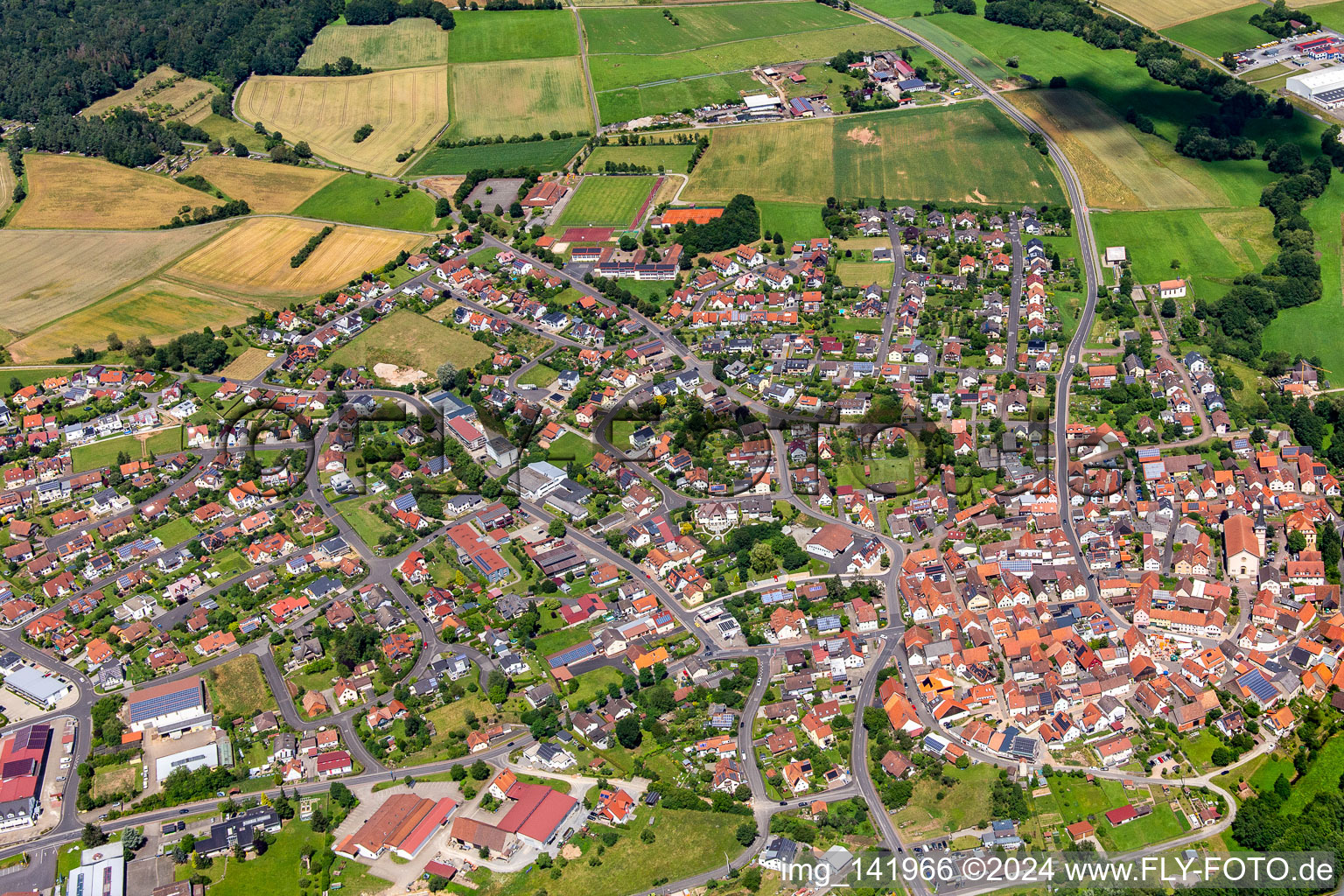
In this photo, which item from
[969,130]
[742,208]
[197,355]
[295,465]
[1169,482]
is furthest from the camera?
[969,130]

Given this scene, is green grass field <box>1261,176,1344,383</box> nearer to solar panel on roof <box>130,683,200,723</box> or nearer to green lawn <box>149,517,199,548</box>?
green lawn <box>149,517,199,548</box>

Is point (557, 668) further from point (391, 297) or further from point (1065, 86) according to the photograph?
point (1065, 86)

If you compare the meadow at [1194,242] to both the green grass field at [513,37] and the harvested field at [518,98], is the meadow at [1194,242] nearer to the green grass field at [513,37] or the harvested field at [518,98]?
the harvested field at [518,98]

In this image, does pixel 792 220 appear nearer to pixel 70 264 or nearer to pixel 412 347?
pixel 412 347

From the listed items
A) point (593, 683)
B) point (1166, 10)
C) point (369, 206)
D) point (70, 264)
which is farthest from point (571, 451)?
point (1166, 10)

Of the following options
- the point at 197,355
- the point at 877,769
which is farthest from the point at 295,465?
the point at 877,769

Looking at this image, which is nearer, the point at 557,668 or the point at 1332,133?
the point at 557,668
